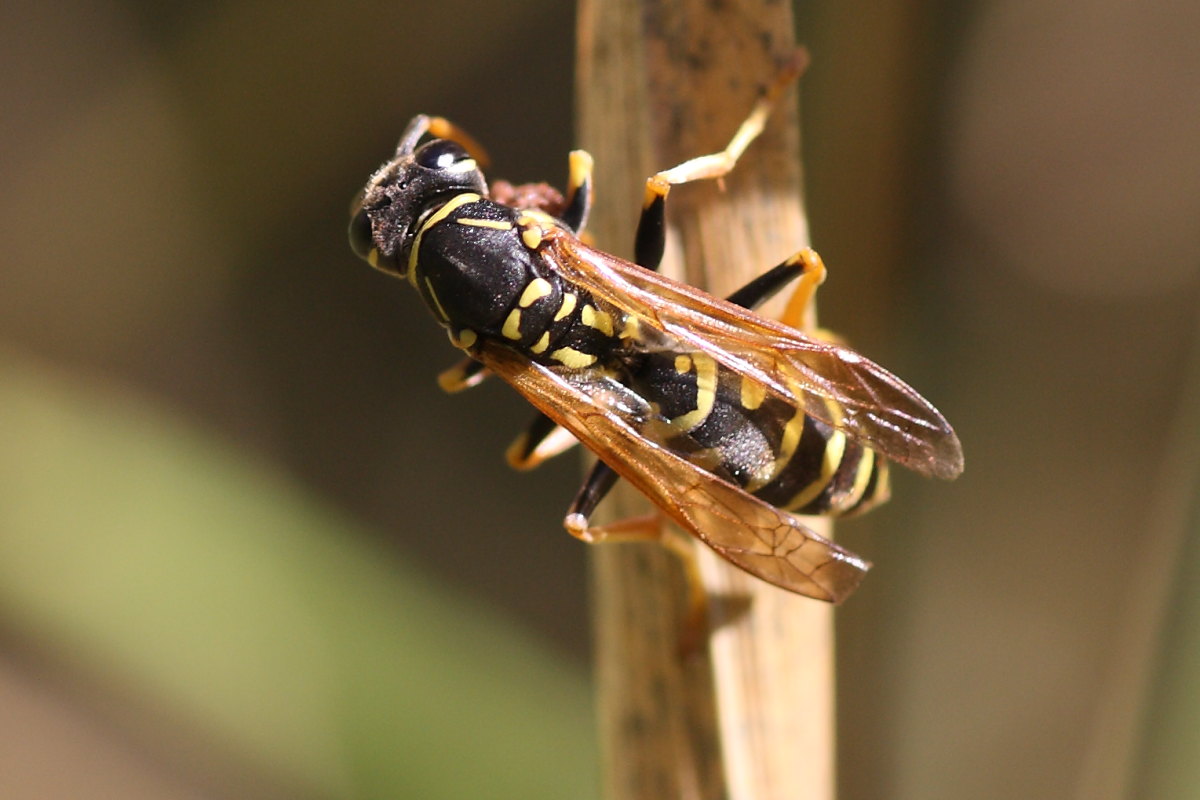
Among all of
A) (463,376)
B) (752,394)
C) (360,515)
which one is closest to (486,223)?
(463,376)

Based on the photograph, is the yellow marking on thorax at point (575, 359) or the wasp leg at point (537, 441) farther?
the wasp leg at point (537, 441)

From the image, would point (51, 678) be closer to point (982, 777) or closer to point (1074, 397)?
point (982, 777)

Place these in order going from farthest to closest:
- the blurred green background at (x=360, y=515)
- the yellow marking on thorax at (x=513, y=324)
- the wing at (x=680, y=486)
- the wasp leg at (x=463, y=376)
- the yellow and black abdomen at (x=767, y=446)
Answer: the blurred green background at (x=360, y=515) → the wasp leg at (x=463, y=376) → the yellow marking on thorax at (x=513, y=324) → the yellow and black abdomen at (x=767, y=446) → the wing at (x=680, y=486)

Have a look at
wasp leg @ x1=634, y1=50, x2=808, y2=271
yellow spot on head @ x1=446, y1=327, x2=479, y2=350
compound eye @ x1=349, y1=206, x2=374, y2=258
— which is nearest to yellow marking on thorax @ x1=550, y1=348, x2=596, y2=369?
yellow spot on head @ x1=446, y1=327, x2=479, y2=350

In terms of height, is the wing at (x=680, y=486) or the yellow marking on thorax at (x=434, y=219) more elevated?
the yellow marking on thorax at (x=434, y=219)

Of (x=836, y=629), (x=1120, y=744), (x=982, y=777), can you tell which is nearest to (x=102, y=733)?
(x=836, y=629)

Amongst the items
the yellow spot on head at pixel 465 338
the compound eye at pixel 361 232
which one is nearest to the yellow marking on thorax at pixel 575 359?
the yellow spot on head at pixel 465 338

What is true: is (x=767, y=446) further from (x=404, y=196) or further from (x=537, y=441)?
(x=404, y=196)

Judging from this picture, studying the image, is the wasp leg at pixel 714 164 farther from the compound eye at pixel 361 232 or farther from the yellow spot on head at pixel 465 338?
the compound eye at pixel 361 232
